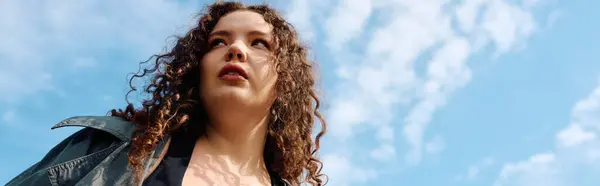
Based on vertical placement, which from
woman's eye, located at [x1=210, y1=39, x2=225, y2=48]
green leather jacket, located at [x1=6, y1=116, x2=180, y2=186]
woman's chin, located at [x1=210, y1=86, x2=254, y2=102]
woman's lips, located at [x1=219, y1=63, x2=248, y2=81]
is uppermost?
woman's eye, located at [x1=210, y1=39, x2=225, y2=48]

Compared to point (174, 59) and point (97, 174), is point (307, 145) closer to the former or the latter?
point (174, 59)

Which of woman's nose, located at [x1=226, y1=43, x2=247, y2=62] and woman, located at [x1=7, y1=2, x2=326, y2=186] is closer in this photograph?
woman, located at [x1=7, y1=2, x2=326, y2=186]

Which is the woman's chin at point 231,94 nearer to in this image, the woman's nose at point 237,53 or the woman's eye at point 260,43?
the woman's nose at point 237,53

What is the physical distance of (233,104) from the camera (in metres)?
3.56

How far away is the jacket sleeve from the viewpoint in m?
3.11

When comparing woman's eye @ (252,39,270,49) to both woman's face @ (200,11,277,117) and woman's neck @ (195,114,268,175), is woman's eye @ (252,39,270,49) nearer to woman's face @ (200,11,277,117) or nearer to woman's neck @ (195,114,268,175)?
woman's face @ (200,11,277,117)

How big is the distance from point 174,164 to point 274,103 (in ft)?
2.38

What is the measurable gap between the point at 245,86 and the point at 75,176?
3.19 feet

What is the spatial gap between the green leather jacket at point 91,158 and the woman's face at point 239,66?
14.9 inches

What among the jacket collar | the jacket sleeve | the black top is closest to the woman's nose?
the black top

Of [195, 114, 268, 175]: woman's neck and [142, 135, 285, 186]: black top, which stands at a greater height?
[195, 114, 268, 175]: woman's neck

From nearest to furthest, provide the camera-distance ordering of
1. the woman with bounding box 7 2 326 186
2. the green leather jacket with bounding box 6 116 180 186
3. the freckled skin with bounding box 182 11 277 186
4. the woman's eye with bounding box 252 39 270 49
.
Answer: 1. the green leather jacket with bounding box 6 116 180 186
2. the woman with bounding box 7 2 326 186
3. the freckled skin with bounding box 182 11 277 186
4. the woman's eye with bounding box 252 39 270 49

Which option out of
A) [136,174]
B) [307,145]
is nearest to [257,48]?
[307,145]

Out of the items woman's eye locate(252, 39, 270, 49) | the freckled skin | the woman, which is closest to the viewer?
the woman
